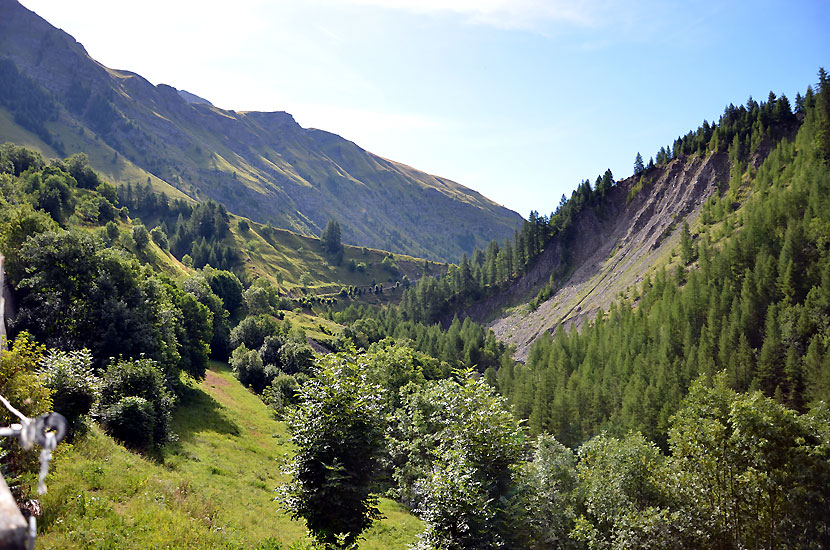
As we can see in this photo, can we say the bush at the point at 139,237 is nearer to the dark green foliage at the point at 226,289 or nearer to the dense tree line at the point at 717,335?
the dark green foliage at the point at 226,289

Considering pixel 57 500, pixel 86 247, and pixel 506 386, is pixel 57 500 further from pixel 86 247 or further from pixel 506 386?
pixel 506 386

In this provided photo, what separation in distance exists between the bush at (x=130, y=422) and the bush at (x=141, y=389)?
2.39 ft

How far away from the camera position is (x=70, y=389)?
1093 inches

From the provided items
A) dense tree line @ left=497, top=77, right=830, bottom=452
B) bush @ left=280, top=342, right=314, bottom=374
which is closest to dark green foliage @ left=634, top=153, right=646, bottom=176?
dense tree line @ left=497, top=77, right=830, bottom=452

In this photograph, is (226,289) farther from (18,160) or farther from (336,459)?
(336,459)

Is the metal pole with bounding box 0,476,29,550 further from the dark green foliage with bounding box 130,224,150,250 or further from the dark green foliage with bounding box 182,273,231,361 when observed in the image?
the dark green foliage with bounding box 130,224,150,250

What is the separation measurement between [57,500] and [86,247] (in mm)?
37987

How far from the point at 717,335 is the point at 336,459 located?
307 feet

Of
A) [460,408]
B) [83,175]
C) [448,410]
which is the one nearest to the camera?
[460,408]

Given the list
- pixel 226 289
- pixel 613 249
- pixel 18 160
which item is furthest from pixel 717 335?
pixel 18 160

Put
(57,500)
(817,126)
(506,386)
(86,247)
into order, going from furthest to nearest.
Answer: (817,126) < (506,386) < (86,247) < (57,500)

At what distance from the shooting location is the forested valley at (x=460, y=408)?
22.4 m

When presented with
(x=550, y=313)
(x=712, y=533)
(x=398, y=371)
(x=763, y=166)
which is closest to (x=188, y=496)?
(x=712, y=533)

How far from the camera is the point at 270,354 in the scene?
307ft
